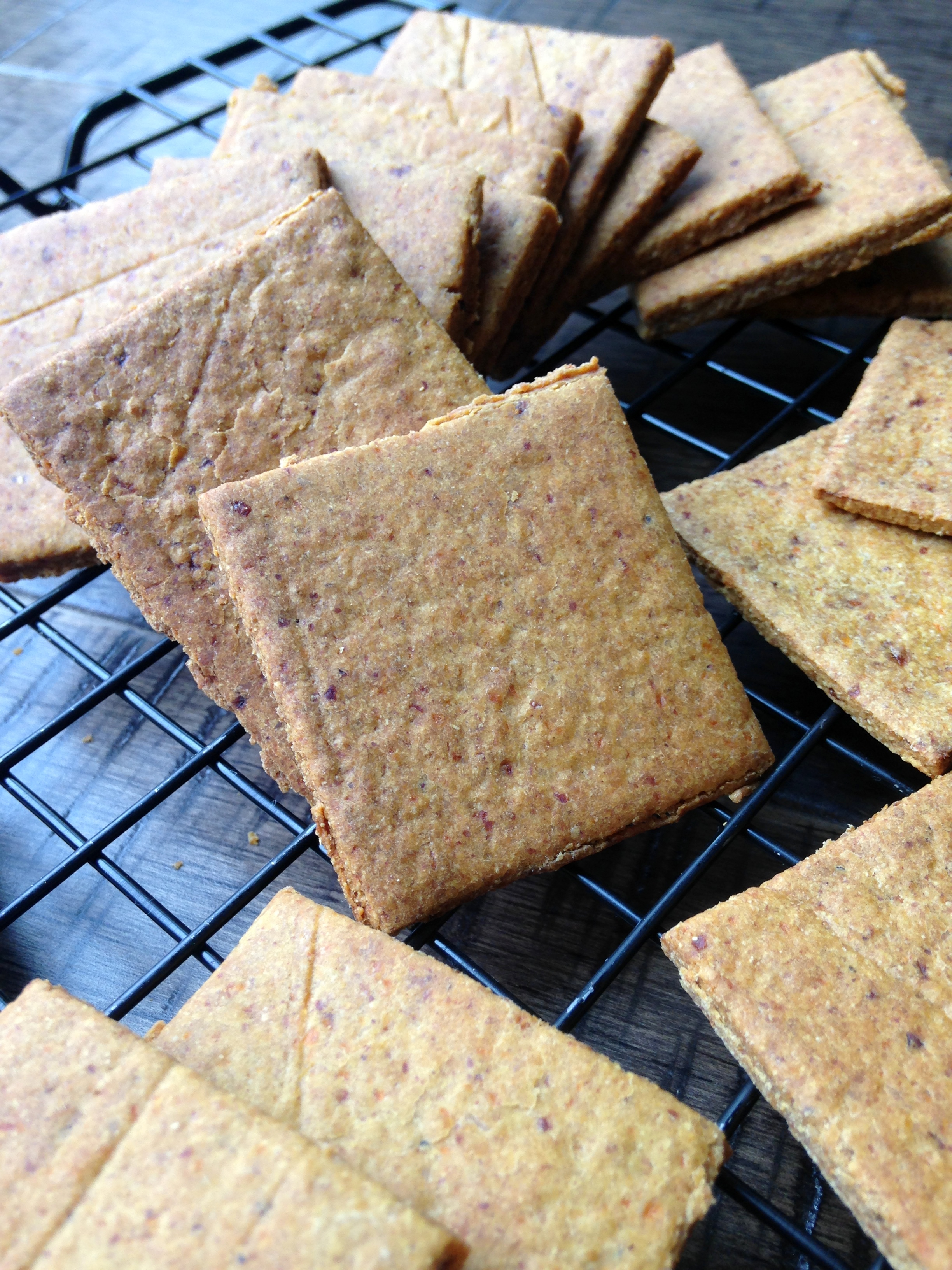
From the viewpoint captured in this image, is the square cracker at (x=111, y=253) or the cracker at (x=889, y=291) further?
the cracker at (x=889, y=291)

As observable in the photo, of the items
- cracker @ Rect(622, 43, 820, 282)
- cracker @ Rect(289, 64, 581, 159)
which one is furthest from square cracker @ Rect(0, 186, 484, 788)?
cracker @ Rect(622, 43, 820, 282)

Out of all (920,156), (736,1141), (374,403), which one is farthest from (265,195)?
(736,1141)

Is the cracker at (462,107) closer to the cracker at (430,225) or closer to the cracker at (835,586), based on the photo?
the cracker at (430,225)

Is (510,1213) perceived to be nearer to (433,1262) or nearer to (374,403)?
(433,1262)

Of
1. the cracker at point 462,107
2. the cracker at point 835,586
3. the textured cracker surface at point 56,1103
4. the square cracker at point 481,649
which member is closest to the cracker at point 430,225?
the cracker at point 462,107

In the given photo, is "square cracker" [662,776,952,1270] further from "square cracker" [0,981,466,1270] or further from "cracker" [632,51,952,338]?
"cracker" [632,51,952,338]
